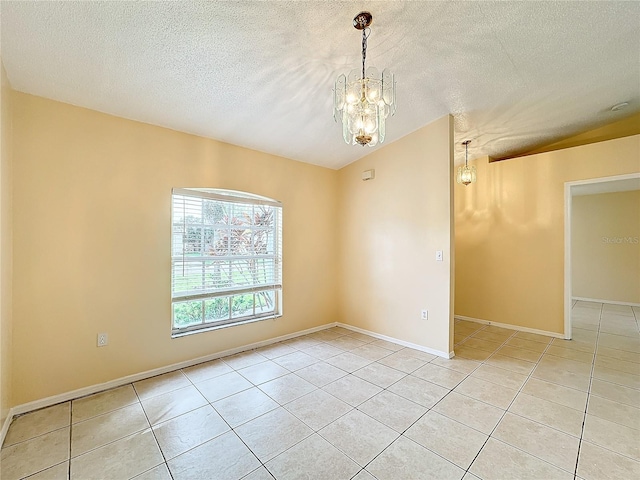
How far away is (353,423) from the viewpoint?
2.08 metres

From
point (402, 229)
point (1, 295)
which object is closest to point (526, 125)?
point (402, 229)

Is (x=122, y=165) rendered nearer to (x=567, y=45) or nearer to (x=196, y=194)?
(x=196, y=194)

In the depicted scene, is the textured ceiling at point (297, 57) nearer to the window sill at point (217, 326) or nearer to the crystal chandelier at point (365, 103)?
the crystal chandelier at point (365, 103)

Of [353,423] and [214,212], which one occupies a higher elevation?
[214,212]

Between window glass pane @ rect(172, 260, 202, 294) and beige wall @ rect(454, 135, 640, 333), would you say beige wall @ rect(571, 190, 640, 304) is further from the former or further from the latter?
window glass pane @ rect(172, 260, 202, 294)

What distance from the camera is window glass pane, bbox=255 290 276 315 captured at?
3811 millimetres

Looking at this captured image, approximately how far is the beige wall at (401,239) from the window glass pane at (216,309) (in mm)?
1938

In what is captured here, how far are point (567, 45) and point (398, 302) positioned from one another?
307cm

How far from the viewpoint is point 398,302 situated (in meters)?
3.84

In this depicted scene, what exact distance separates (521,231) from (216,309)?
4.65 metres

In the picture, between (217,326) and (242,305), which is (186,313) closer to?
(217,326)

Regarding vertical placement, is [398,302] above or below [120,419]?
above

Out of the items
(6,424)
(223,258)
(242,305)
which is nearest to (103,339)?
(6,424)

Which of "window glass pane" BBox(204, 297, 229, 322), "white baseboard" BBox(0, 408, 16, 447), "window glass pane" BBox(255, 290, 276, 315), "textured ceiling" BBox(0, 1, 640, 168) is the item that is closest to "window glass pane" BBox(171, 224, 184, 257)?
"window glass pane" BBox(204, 297, 229, 322)
